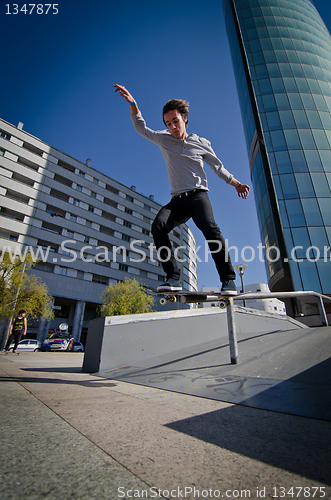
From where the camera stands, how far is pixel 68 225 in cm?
3706

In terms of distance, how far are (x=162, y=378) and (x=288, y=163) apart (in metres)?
26.9

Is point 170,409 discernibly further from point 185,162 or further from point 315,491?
point 185,162

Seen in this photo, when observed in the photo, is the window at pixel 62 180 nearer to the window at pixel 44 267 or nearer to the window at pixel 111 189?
the window at pixel 111 189

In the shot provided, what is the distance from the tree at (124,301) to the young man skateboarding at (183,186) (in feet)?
90.9

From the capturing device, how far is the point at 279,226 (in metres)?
23.2

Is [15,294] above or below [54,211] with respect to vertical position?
below

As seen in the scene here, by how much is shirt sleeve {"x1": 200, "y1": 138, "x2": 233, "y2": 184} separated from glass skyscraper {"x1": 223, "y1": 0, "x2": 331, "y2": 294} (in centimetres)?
2042

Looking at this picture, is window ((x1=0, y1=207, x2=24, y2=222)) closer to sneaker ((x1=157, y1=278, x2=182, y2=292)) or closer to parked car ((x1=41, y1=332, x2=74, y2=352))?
parked car ((x1=41, y1=332, x2=74, y2=352))

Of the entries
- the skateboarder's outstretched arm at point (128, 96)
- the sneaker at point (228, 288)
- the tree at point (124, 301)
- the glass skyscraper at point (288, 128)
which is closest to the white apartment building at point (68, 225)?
the tree at point (124, 301)

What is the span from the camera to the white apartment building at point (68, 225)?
1292 inches

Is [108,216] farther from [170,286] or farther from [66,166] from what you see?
[170,286]

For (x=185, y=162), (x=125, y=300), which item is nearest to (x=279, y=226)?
(x=125, y=300)

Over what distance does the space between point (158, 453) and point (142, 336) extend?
4.08 meters

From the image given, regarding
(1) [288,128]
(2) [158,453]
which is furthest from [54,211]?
(2) [158,453]
